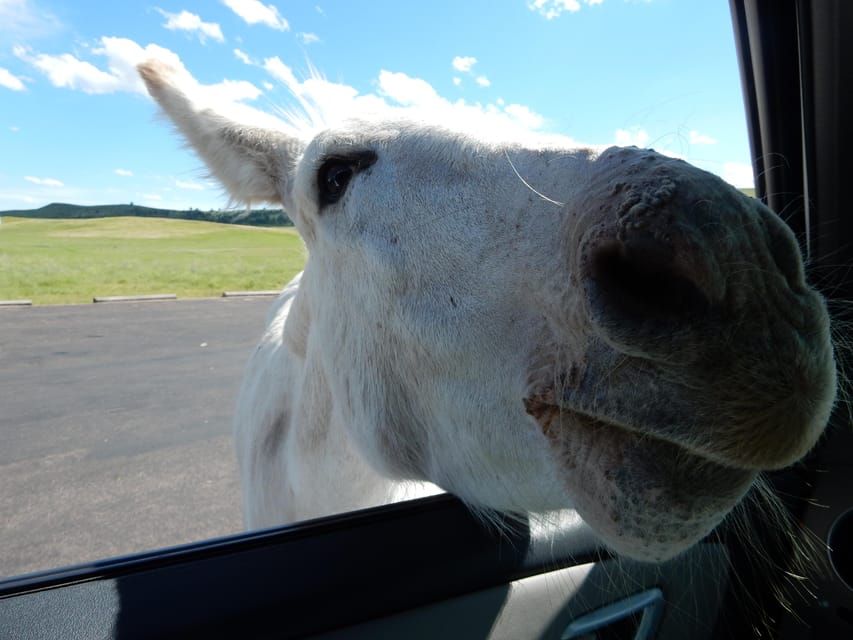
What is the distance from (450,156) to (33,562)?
2.87m

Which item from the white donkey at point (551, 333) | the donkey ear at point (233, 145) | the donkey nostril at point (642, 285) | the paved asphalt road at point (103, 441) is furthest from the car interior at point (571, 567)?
the paved asphalt road at point (103, 441)

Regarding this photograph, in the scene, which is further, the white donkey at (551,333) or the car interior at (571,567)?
the car interior at (571,567)

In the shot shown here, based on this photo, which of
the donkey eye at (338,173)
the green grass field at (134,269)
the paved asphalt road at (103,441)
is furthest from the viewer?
the green grass field at (134,269)

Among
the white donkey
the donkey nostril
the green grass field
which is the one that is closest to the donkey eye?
the white donkey

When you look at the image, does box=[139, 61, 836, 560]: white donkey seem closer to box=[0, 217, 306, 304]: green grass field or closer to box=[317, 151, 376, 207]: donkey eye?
box=[317, 151, 376, 207]: donkey eye

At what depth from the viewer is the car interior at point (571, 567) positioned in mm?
1155

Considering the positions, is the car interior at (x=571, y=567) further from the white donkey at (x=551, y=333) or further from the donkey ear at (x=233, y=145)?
the donkey ear at (x=233, y=145)

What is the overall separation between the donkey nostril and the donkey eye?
3.46ft

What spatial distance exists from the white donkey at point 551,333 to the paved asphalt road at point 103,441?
1.71 meters

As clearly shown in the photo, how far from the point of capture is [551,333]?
3.60 feet

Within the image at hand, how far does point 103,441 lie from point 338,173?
2.92 m

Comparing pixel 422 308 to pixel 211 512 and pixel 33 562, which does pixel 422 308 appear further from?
pixel 211 512

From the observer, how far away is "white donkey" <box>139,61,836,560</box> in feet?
2.80

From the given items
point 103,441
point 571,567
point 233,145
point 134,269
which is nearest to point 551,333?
point 571,567
